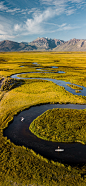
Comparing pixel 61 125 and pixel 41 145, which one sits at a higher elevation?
pixel 61 125

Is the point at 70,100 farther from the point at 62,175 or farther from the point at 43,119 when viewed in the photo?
the point at 62,175

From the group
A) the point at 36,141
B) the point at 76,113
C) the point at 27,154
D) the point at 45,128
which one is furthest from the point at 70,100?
the point at 27,154

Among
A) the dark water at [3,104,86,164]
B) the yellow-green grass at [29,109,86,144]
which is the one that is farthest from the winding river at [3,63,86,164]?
the yellow-green grass at [29,109,86,144]

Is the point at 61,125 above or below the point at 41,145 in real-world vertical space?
above

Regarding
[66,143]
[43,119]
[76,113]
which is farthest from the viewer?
[76,113]

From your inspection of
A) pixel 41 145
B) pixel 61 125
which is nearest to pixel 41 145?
pixel 41 145

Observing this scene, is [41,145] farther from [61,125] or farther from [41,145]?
[61,125]

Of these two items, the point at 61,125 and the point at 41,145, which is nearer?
the point at 41,145

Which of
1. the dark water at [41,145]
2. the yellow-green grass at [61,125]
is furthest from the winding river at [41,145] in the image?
the yellow-green grass at [61,125]

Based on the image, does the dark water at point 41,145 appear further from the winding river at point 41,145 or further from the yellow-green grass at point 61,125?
the yellow-green grass at point 61,125
